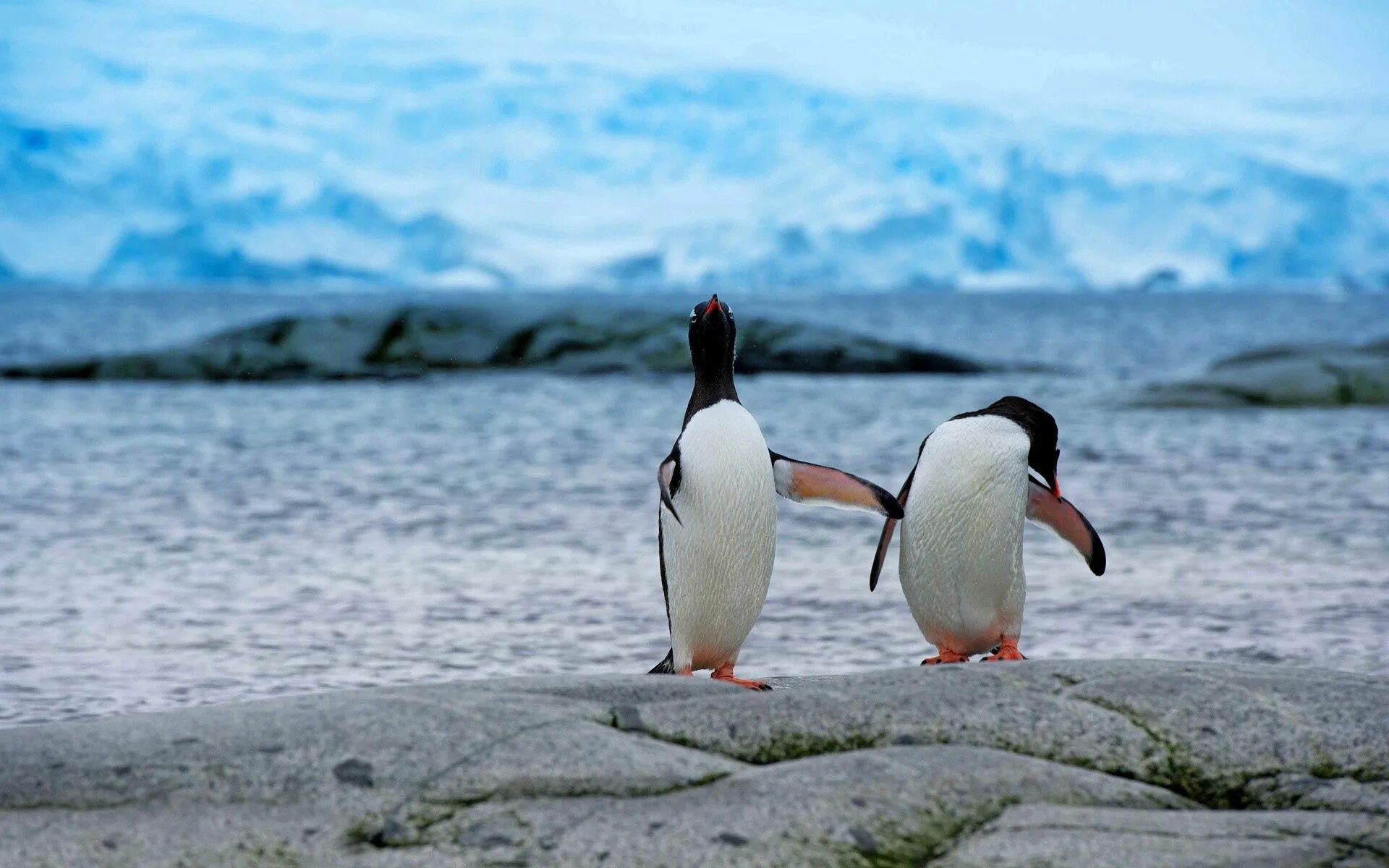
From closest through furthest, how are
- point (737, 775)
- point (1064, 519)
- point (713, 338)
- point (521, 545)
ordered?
point (737, 775) < point (713, 338) < point (1064, 519) < point (521, 545)

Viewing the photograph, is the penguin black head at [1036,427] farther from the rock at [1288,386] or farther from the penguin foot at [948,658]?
the rock at [1288,386]

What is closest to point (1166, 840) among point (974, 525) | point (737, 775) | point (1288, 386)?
point (737, 775)

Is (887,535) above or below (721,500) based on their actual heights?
below

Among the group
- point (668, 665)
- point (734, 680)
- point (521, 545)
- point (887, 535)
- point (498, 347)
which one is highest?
point (887, 535)

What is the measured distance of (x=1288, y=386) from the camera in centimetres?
1638

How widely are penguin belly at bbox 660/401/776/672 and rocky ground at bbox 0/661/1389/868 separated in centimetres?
49

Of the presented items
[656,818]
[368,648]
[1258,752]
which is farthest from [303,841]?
[368,648]

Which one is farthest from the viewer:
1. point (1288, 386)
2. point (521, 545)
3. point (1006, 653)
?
point (1288, 386)

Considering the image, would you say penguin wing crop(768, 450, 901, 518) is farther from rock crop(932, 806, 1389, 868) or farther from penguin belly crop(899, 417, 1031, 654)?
rock crop(932, 806, 1389, 868)

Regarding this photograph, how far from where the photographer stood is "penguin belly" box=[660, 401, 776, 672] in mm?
3852

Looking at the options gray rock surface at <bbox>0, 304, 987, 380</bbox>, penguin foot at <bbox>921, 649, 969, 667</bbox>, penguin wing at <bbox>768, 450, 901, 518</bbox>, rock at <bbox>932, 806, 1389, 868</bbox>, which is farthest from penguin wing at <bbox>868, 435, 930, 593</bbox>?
gray rock surface at <bbox>0, 304, 987, 380</bbox>

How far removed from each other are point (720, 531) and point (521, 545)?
12.3 ft

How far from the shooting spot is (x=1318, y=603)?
235 inches

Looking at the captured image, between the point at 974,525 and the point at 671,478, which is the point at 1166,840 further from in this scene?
the point at 671,478
